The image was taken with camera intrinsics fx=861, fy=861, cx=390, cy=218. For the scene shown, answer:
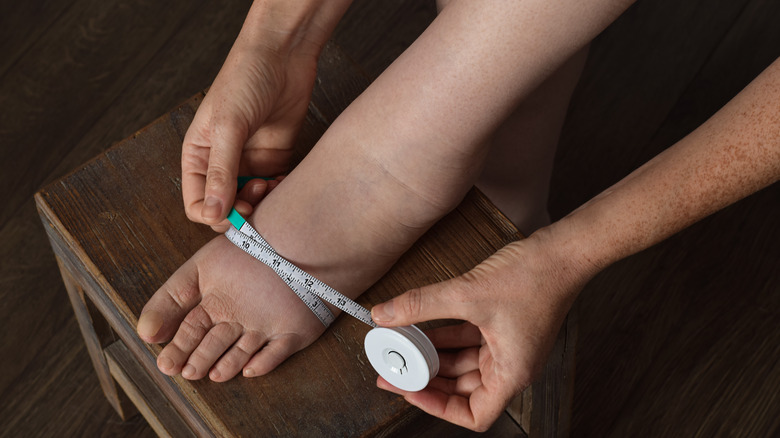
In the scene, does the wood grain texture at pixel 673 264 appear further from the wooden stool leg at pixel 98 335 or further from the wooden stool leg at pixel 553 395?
the wooden stool leg at pixel 98 335

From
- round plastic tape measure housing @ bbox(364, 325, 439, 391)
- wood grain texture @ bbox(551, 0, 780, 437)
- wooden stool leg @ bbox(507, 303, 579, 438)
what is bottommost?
wood grain texture @ bbox(551, 0, 780, 437)

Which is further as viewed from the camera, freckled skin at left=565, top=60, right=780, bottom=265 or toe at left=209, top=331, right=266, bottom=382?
toe at left=209, top=331, right=266, bottom=382

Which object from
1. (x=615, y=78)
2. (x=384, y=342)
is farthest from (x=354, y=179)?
(x=615, y=78)

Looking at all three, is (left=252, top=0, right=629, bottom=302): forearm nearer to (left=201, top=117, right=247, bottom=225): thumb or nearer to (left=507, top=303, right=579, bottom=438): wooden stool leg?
(left=201, top=117, right=247, bottom=225): thumb

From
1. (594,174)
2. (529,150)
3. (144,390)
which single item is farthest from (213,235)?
(594,174)

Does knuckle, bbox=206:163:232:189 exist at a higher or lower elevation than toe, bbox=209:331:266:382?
higher

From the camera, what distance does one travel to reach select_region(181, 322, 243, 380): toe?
36.4 inches

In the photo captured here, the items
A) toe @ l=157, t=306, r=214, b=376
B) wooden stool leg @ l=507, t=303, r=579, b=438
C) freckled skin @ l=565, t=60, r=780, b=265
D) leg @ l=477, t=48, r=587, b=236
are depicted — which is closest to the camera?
freckled skin @ l=565, t=60, r=780, b=265

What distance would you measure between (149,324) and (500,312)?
376 millimetres

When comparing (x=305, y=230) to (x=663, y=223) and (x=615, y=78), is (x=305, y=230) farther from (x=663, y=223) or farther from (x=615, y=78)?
(x=615, y=78)

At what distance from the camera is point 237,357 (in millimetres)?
939

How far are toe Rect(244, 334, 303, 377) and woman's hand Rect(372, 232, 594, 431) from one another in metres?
0.11

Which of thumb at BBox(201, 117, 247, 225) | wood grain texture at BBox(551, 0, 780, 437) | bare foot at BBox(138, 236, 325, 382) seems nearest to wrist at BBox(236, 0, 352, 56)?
thumb at BBox(201, 117, 247, 225)

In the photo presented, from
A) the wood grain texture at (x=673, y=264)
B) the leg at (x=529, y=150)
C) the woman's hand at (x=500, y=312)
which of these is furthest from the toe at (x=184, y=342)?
the wood grain texture at (x=673, y=264)
